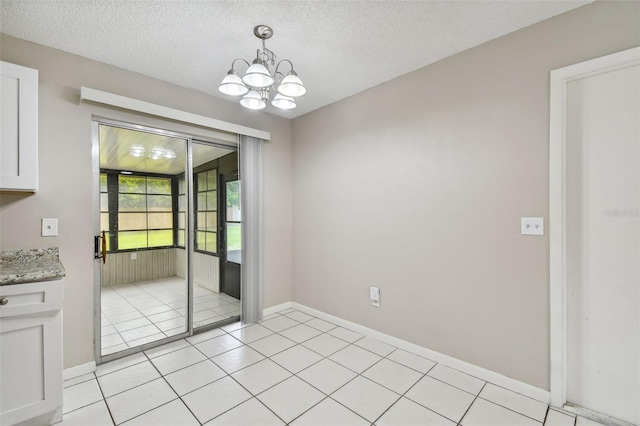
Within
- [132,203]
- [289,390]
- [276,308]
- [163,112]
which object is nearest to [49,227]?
[132,203]

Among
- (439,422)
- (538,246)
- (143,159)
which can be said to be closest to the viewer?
(439,422)

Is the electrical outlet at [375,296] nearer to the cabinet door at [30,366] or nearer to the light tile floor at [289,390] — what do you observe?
the light tile floor at [289,390]

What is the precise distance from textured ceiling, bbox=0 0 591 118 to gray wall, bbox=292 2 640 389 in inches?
8.8

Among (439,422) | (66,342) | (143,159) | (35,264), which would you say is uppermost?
(143,159)

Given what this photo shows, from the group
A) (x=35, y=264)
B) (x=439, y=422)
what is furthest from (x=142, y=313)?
(x=439, y=422)

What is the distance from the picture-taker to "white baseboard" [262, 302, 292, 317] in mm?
3648

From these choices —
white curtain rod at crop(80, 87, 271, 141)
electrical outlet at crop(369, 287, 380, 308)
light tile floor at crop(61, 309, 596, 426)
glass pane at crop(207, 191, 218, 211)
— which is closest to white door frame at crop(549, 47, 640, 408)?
light tile floor at crop(61, 309, 596, 426)

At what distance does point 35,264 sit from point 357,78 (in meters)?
3.04

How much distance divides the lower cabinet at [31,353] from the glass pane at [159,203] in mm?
1536

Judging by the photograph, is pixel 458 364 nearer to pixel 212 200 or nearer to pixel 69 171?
pixel 212 200

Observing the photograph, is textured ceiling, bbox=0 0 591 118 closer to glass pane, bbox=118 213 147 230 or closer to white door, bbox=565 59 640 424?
white door, bbox=565 59 640 424

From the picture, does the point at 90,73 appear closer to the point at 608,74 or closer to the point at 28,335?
the point at 28,335

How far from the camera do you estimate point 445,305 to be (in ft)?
8.14

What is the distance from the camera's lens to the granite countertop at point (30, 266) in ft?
5.43
